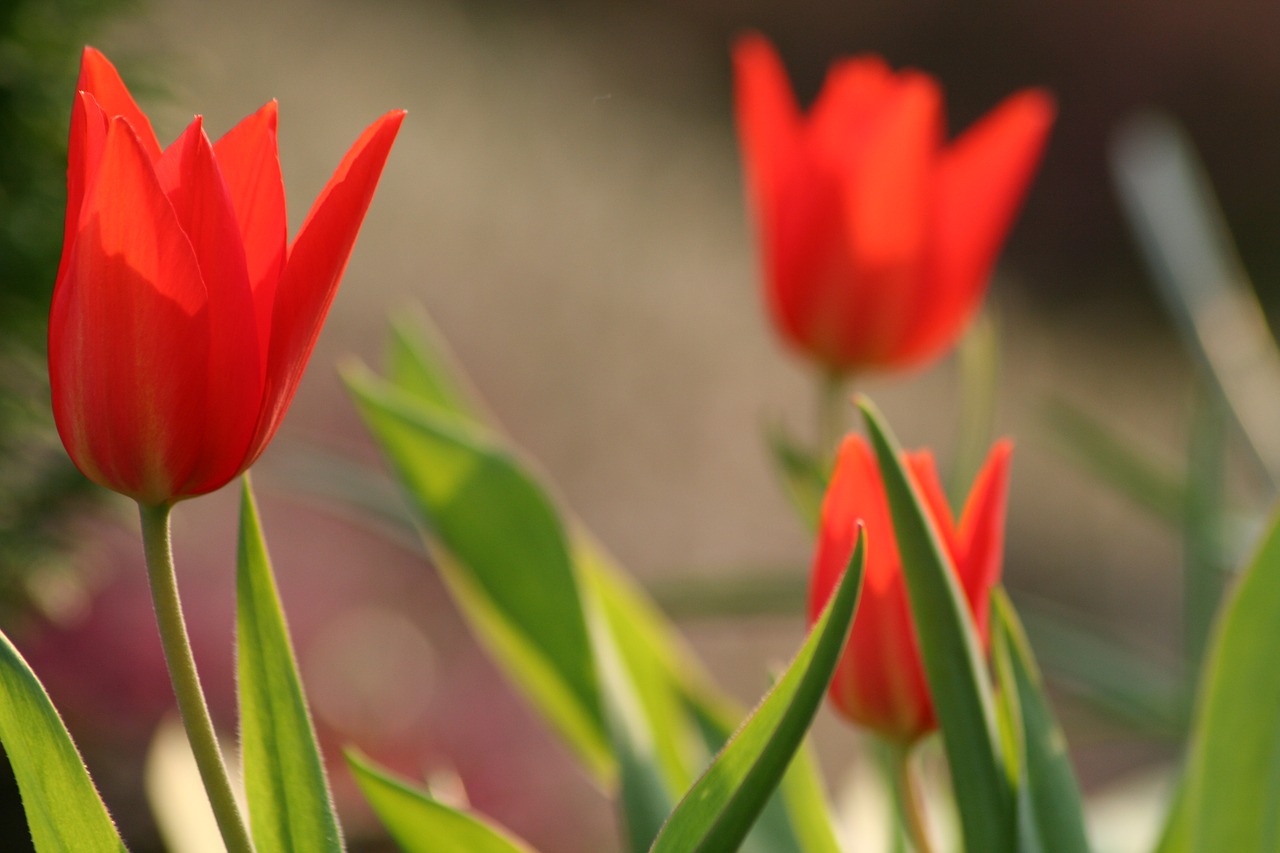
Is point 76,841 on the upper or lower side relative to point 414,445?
lower

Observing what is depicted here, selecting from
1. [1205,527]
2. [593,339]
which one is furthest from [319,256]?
[593,339]

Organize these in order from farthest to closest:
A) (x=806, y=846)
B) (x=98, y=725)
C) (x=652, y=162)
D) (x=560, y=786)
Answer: (x=652, y=162) < (x=560, y=786) < (x=98, y=725) < (x=806, y=846)

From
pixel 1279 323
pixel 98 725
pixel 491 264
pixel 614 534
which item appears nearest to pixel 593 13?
pixel 491 264

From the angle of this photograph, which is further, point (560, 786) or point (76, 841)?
point (560, 786)

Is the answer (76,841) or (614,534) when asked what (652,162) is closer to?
(614,534)

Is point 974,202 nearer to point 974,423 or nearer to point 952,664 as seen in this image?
point 974,423

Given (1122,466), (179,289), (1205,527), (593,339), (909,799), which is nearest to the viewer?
(179,289)
